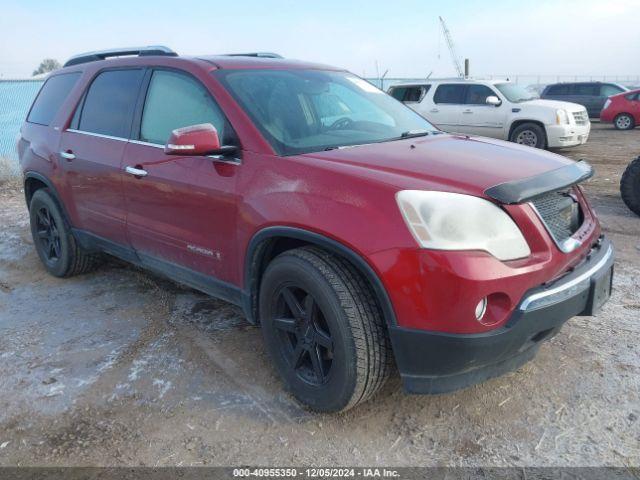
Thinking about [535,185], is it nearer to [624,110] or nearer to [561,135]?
[561,135]

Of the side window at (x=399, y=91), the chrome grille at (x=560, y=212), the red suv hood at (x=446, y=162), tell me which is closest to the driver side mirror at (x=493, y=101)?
the side window at (x=399, y=91)

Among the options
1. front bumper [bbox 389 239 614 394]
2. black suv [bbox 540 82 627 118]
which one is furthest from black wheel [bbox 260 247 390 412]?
black suv [bbox 540 82 627 118]

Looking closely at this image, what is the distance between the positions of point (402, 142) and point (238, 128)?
0.93 meters

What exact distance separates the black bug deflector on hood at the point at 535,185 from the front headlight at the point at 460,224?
6 cm

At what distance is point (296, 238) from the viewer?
2.70 m

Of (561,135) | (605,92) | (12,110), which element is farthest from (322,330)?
(605,92)

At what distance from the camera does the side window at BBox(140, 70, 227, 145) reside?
323 cm

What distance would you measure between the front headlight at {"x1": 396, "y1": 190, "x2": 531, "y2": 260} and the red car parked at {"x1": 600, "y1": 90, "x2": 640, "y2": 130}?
1819cm

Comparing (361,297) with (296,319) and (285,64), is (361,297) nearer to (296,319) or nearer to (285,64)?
(296,319)

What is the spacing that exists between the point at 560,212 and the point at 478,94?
10.5m

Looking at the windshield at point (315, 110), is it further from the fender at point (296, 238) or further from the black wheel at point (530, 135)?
the black wheel at point (530, 135)

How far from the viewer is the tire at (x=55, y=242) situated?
471 cm

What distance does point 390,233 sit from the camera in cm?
233

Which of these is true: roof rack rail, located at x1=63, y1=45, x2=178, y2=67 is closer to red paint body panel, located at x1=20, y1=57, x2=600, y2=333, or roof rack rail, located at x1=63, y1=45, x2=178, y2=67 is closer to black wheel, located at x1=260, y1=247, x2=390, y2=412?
red paint body panel, located at x1=20, y1=57, x2=600, y2=333
